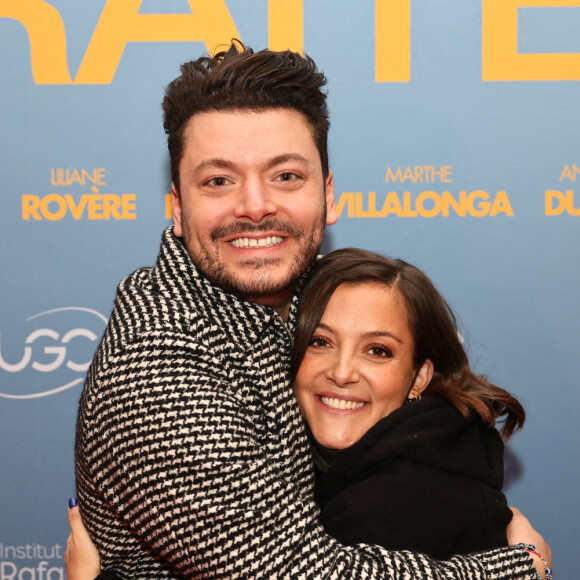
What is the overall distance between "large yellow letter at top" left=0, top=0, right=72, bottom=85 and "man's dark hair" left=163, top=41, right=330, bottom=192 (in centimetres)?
62

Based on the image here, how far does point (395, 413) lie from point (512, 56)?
49.8 inches

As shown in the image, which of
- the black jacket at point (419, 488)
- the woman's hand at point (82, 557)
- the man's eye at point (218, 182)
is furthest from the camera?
the man's eye at point (218, 182)

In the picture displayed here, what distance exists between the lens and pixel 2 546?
223cm

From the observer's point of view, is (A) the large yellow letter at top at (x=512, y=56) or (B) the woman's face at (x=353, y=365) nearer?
(B) the woman's face at (x=353, y=365)

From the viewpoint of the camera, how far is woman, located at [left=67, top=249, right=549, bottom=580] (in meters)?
1.46

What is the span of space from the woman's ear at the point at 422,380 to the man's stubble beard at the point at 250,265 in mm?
445

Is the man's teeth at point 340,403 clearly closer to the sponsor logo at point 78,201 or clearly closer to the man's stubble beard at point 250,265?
the man's stubble beard at point 250,265

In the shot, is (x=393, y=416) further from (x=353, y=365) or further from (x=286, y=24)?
(x=286, y=24)

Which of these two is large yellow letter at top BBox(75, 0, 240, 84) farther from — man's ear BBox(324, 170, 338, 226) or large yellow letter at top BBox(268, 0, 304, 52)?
man's ear BBox(324, 170, 338, 226)

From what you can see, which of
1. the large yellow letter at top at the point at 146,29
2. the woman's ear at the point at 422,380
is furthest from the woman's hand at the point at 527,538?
the large yellow letter at top at the point at 146,29

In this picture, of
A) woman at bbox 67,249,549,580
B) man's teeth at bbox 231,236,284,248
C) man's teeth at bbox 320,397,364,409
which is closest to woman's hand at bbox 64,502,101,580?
woman at bbox 67,249,549,580

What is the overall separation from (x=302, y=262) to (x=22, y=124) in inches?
43.4

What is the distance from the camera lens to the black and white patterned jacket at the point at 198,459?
1.22m

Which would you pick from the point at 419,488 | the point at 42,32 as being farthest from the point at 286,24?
the point at 419,488
